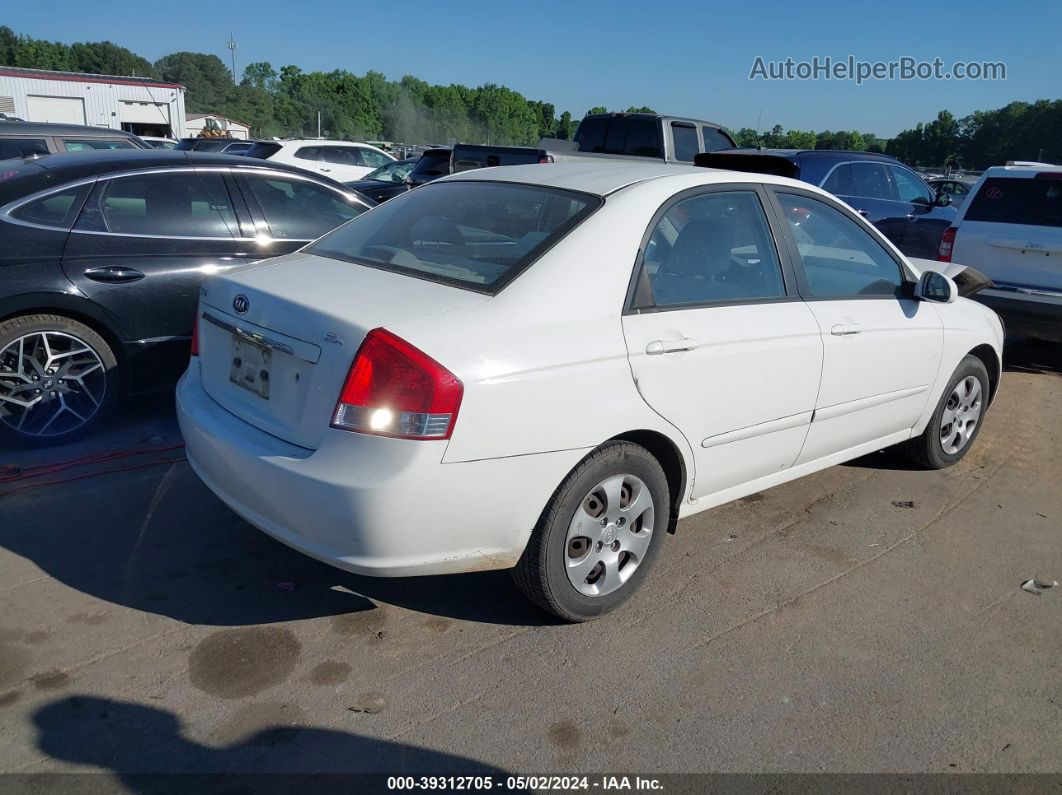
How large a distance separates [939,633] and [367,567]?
223 centimetres

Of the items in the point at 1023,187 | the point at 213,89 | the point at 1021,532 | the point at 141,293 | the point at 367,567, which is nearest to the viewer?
the point at 367,567

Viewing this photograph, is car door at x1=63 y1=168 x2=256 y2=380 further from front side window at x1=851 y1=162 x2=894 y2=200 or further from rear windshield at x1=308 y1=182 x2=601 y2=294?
front side window at x1=851 y1=162 x2=894 y2=200

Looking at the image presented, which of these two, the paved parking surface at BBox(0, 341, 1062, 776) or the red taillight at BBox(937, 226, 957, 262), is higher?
the red taillight at BBox(937, 226, 957, 262)

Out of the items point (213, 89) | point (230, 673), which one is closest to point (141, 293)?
point (230, 673)

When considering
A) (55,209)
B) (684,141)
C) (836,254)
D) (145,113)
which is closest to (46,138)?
(55,209)

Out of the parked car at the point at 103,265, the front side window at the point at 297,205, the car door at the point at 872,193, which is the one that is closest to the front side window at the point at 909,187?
the car door at the point at 872,193

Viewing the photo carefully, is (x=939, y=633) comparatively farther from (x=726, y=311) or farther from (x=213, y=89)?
(x=213, y=89)

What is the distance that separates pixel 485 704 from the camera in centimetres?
279

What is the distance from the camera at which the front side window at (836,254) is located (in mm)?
3953

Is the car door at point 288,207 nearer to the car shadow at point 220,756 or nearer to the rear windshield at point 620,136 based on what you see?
the car shadow at point 220,756

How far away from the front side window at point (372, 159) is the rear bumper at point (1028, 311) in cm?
1626

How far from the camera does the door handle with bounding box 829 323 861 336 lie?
385 centimetres

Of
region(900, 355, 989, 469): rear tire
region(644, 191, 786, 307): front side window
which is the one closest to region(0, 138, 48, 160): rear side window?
region(644, 191, 786, 307): front side window

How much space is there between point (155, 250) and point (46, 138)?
687cm
